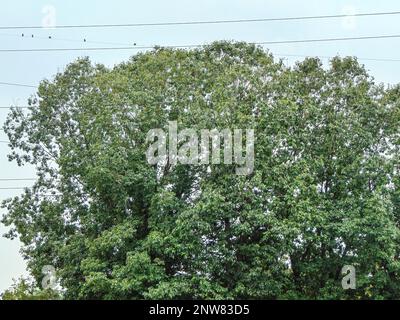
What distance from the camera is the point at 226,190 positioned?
1823cm

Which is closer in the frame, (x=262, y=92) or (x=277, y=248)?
(x=277, y=248)

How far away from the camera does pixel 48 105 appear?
880 inches

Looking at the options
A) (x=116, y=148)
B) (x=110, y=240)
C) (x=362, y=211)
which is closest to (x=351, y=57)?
(x=362, y=211)

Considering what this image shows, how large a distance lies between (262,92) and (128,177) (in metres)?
5.15

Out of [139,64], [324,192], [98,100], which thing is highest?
[139,64]

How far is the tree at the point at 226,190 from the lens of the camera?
714 inches

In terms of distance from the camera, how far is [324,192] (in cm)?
2028

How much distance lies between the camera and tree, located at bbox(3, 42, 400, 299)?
18125 mm
